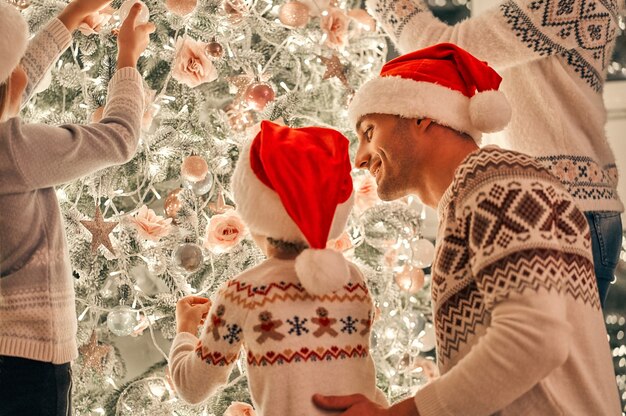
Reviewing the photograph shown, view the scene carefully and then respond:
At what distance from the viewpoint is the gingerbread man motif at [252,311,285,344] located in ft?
4.10

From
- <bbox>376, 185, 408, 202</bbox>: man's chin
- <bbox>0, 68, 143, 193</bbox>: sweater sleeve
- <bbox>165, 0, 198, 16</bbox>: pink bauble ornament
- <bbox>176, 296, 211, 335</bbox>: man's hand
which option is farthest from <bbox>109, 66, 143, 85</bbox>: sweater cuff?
<bbox>376, 185, 408, 202</bbox>: man's chin

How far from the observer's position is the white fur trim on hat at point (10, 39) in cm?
138

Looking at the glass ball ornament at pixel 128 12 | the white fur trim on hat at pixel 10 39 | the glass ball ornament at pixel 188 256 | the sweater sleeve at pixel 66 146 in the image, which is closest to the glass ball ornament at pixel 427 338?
the glass ball ornament at pixel 188 256

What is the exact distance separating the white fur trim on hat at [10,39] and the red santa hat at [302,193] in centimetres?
49

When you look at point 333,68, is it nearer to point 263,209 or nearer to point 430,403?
point 263,209

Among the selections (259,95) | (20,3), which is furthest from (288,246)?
(20,3)

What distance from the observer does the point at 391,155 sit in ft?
4.63

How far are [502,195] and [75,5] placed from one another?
3.71 feet

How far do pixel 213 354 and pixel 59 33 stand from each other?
0.86 m

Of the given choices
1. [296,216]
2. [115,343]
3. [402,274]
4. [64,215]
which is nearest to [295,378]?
[296,216]

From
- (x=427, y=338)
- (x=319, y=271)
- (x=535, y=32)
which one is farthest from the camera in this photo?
(x=427, y=338)

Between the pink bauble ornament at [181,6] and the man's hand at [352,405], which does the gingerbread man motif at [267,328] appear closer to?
the man's hand at [352,405]

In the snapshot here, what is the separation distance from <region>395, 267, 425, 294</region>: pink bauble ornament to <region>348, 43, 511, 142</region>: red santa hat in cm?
63

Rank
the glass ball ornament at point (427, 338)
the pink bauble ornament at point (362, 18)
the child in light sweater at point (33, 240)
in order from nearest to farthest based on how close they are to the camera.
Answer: the child in light sweater at point (33, 240), the pink bauble ornament at point (362, 18), the glass ball ornament at point (427, 338)
